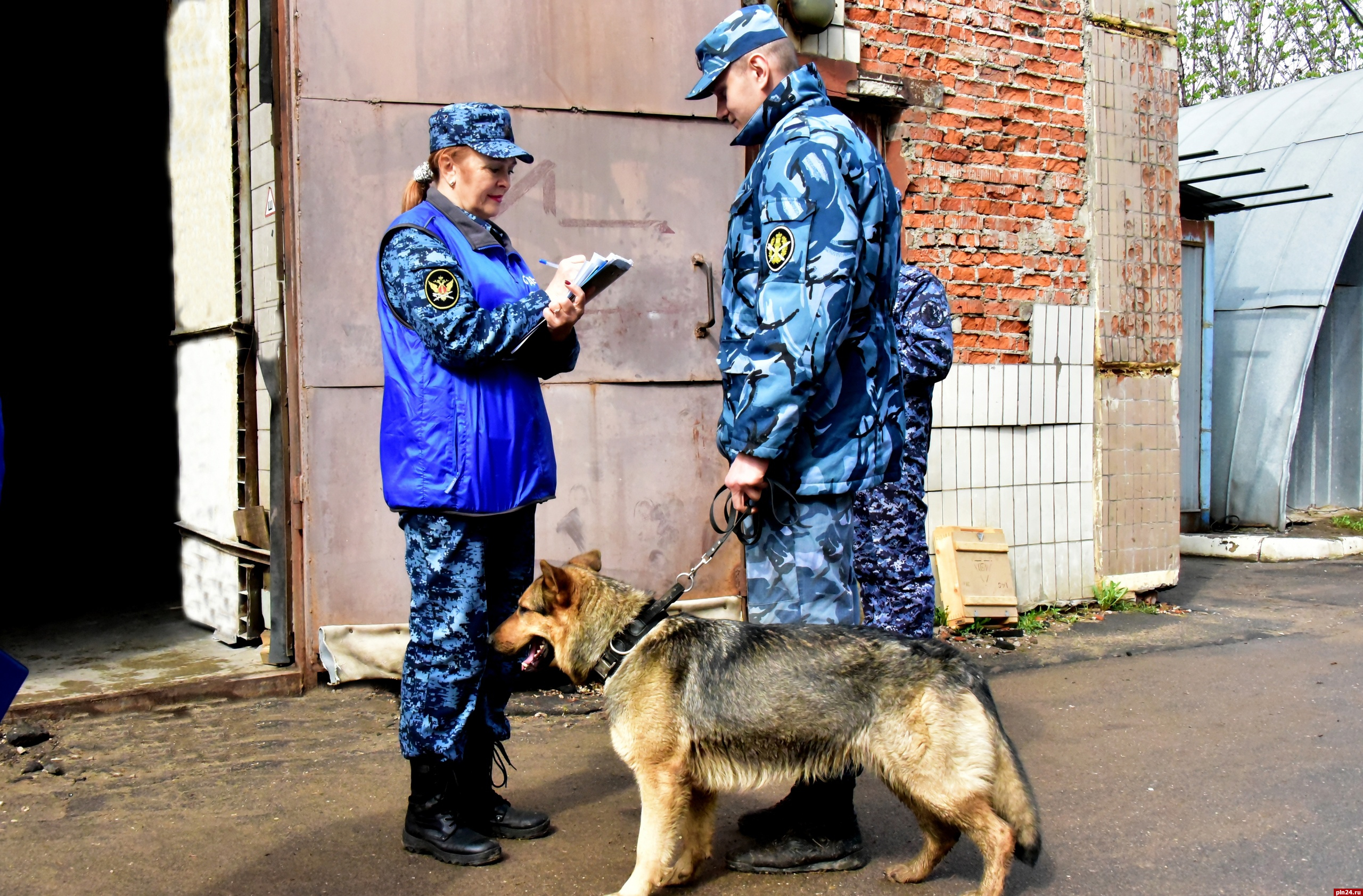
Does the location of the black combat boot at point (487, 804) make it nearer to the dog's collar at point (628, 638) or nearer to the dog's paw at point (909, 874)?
the dog's collar at point (628, 638)

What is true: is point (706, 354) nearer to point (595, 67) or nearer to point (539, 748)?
point (595, 67)

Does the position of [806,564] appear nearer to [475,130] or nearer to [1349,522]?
[475,130]

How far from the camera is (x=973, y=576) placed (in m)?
6.70

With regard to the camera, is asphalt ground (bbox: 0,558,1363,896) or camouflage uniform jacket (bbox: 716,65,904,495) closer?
camouflage uniform jacket (bbox: 716,65,904,495)

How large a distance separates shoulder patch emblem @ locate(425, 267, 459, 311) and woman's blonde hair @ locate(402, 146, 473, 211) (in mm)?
409

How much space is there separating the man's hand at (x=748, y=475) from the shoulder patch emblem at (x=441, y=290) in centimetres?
95

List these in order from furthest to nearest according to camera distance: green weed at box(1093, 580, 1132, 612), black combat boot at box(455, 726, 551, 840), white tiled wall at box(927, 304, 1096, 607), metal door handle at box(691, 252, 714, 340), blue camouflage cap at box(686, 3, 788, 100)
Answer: green weed at box(1093, 580, 1132, 612) < white tiled wall at box(927, 304, 1096, 607) < metal door handle at box(691, 252, 714, 340) < black combat boot at box(455, 726, 551, 840) < blue camouflage cap at box(686, 3, 788, 100)

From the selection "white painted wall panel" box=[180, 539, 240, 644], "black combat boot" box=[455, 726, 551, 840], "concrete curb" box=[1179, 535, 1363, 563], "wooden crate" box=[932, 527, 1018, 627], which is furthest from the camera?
"concrete curb" box=[1179, 535, 1363, 563]

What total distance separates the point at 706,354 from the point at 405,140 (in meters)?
1.84

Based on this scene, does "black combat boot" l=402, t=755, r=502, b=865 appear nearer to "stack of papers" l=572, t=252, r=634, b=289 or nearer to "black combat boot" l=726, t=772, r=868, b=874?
"black combat boot" l=726, t=772, r=868, b=874

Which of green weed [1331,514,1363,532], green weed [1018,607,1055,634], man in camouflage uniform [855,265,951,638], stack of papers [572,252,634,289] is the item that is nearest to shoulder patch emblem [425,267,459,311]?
stack of papers [572,252,634,289]

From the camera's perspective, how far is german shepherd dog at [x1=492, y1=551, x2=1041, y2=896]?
3.00 meters

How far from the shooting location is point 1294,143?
39.1 feet

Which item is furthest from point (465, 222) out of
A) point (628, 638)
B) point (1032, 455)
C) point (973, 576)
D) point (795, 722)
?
point (1032, 455)
